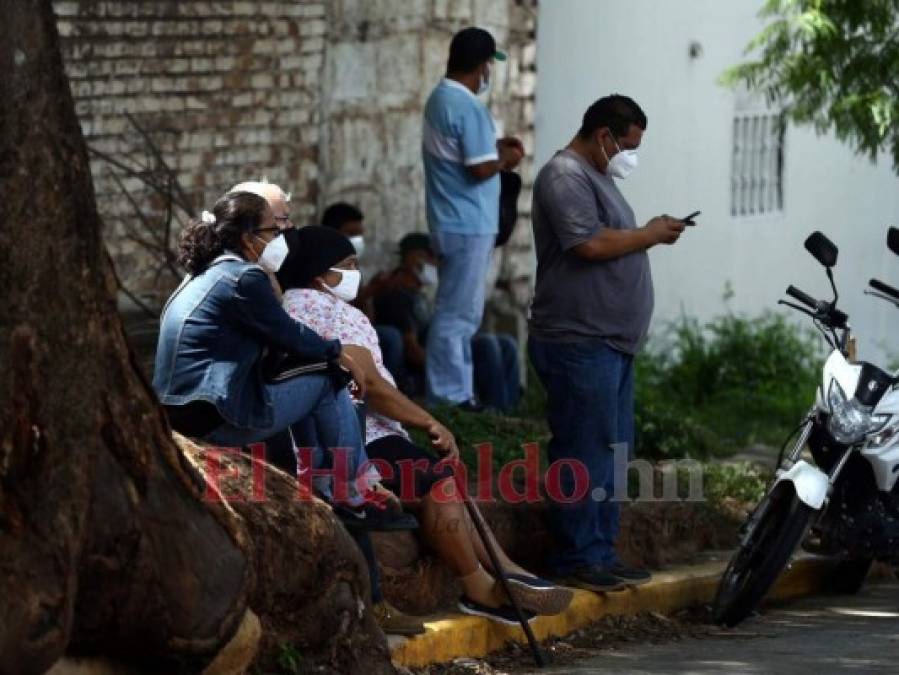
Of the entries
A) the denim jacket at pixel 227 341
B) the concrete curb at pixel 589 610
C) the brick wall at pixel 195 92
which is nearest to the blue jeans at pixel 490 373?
the brick wall at pixel 195 92

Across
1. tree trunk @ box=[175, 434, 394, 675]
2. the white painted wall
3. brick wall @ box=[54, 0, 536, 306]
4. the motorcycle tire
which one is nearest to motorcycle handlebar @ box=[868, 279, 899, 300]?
the motorcycle tire

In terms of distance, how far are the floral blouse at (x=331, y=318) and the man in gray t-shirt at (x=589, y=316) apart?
1011 mm

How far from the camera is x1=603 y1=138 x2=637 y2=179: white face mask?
9016mm

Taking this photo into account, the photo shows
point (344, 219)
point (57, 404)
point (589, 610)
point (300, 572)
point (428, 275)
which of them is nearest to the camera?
point (57, 404)

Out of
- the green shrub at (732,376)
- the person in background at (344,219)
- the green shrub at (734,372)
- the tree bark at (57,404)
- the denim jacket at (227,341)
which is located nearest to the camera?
the tree bark at (57,404)

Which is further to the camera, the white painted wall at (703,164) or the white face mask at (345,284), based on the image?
the white painted wall at (703,164)

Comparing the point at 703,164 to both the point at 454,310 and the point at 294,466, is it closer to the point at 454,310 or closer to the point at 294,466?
the point at 454,310

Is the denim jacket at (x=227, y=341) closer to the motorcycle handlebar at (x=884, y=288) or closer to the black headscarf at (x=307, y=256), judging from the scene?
the black headscarf at (x=307, y=256)

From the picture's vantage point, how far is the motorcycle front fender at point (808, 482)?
8922 mm

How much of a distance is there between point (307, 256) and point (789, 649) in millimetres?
2404

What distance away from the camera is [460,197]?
38.0 ft

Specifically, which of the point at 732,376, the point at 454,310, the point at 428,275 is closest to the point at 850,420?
the point at 454,310

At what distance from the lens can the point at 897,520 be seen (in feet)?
30.2

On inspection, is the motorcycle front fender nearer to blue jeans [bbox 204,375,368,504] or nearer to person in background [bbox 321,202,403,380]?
blue jeans [bbox 204,375,368,504]
